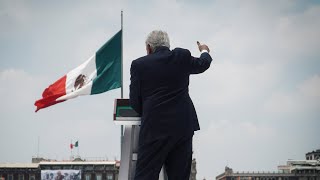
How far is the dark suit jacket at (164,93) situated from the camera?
2678 mm

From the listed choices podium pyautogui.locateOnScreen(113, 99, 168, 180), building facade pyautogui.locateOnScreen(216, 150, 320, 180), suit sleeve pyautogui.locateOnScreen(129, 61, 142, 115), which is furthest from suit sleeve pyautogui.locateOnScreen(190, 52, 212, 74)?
building facade pyautogui.locateOnScreen(216, 150, 320, 180)

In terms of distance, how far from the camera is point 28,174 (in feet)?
259

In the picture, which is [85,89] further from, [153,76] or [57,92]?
[153,76]

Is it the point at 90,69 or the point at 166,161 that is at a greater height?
the point at 90,69

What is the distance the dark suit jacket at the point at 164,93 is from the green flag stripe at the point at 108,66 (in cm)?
712

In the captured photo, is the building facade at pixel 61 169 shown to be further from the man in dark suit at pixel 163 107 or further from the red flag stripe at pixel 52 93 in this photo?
the man in dark suit at pixel 163 107

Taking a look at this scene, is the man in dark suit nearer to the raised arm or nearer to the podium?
the raised arm

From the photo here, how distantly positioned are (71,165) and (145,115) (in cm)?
7728

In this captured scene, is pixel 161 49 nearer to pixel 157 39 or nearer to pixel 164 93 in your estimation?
pixel 157 39

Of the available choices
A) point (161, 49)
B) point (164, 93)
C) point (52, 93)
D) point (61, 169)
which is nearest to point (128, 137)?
point (164, 93)

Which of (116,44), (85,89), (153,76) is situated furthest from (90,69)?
(153,76)

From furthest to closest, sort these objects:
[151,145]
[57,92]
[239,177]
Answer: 1. [239,177]
2. [57,92]
3. [151,145]

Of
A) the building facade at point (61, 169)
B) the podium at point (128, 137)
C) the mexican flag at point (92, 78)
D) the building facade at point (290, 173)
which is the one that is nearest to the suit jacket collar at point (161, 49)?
the podium at point (128, 137)

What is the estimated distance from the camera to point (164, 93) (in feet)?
9.03
